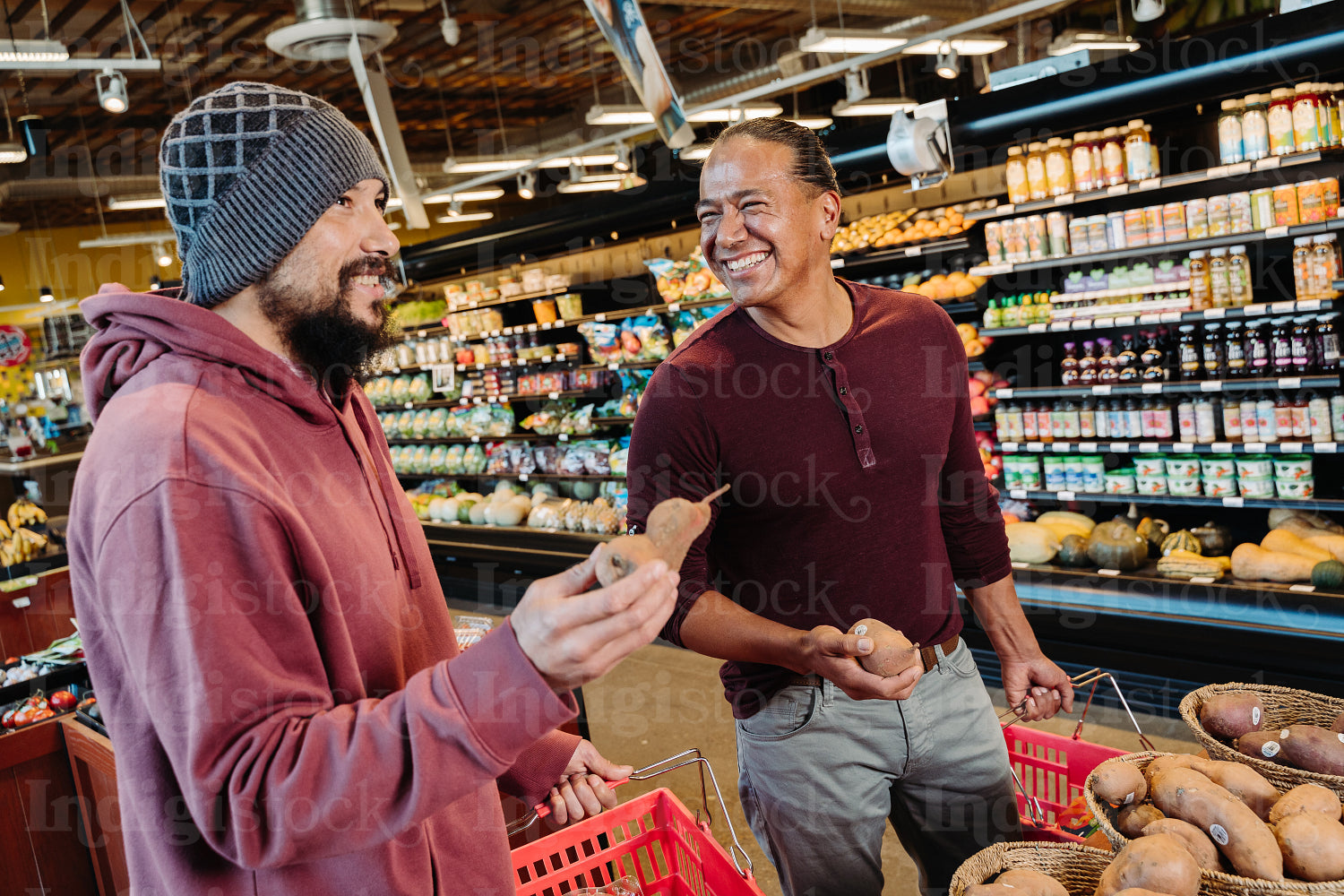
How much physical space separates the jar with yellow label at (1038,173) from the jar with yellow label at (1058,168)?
3cm

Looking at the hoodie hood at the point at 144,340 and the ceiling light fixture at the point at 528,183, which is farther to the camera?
the ceiling light fixture at the point at 528,183

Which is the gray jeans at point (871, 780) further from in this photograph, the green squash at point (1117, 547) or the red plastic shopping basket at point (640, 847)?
the green squash at point (1117, 547)

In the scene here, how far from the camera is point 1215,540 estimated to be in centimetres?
448

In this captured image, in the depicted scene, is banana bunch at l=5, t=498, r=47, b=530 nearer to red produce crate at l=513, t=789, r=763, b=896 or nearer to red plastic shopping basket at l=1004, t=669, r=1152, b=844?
red produce crate at l=513, t=789, r=763, b=896

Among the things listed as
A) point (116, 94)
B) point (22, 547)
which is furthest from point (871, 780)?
point (116, 94)

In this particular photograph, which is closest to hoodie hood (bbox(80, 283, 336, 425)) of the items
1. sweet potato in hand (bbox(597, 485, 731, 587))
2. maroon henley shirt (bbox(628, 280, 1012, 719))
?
sweet potato in hand (bbox(597, 485, 731, 587))

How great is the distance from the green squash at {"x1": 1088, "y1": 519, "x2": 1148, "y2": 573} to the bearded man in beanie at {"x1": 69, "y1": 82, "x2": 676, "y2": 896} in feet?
13.0

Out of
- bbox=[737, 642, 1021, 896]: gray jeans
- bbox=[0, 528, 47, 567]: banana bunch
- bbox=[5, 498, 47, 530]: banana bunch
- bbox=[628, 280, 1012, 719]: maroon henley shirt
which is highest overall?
bbox=[628, 280, 1012, 719]: maroon henley shirt

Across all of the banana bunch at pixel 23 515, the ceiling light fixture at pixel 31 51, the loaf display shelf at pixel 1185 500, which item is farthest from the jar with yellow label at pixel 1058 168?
the banana bunch at pixel 23 515

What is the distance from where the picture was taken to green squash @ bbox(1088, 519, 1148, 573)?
452 cm

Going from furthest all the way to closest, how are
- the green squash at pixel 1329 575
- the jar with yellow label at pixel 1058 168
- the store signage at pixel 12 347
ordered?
the store signage at pixel 12 347 → the jar with yellow label at pixel 1058 168 → the green squash at pixel 1329 575

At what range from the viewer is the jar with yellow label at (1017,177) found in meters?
4.78

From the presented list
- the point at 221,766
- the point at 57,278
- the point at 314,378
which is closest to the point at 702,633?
the point at 314,378

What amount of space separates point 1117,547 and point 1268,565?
623mm
